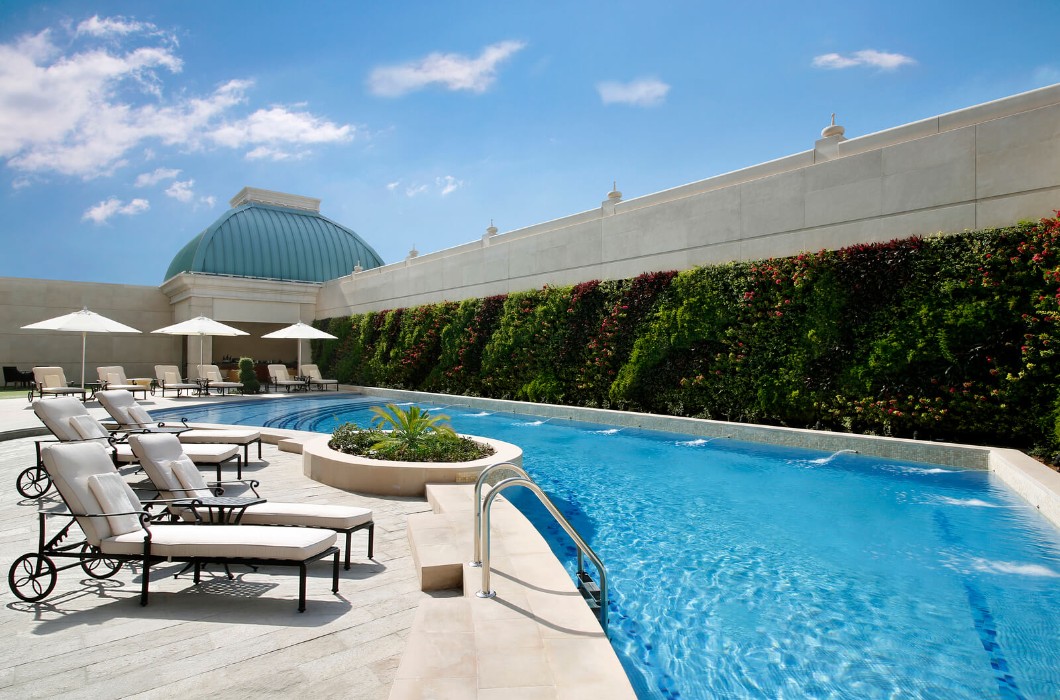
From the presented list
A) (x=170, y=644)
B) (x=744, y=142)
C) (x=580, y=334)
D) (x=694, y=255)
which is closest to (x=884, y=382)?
(x=694, y=255)

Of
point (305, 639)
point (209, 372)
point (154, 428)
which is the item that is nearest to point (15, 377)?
point (209, 372)

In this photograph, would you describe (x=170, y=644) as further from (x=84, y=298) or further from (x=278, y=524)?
(x=84, y=298)

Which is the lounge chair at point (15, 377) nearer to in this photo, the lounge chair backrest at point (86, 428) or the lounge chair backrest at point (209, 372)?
the lounge chair backrest at point (209, 372)

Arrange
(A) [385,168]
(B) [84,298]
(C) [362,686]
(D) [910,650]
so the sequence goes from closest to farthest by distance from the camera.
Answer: (C) [362,686] < (D) [910,650] < (A) [385,168] < (B) [84,298]

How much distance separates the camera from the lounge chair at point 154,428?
8594 millimetres

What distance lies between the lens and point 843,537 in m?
5.82

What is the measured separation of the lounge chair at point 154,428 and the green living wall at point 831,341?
8310 mm

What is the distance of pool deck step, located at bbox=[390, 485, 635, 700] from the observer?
8.52ft

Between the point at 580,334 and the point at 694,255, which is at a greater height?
the point at 694,255

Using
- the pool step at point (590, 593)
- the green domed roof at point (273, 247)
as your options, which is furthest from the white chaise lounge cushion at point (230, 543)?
the green domed roof at point (273, 247)

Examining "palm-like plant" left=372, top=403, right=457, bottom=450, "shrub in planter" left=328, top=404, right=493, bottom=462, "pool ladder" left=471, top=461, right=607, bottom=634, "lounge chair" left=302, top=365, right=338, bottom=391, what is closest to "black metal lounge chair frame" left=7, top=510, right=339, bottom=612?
"pool ladder" left=471, top=461, right=607, bottom=634

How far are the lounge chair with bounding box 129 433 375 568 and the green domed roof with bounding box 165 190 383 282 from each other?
25.7 meters

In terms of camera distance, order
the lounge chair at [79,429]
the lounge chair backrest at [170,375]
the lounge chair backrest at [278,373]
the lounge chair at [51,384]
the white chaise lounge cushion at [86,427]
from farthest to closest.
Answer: the lounge chair backrest at [278,373]
the lounge chair backrest at [170,375]
the lounge chair at [51,384]
the white chaise lounge cushion at [86,427]
the lounge chair at [79,429]

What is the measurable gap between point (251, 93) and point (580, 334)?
11.0 metres
